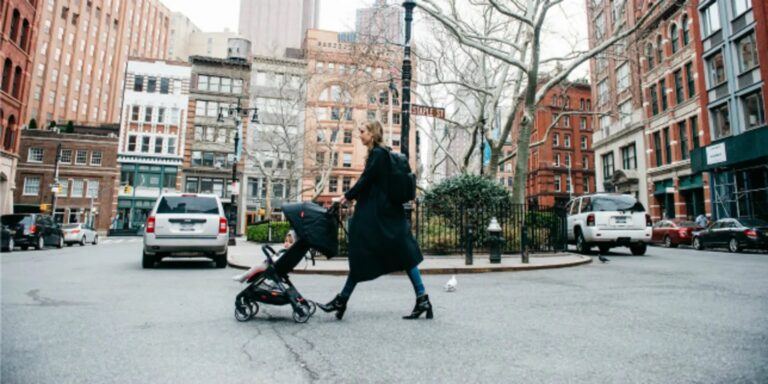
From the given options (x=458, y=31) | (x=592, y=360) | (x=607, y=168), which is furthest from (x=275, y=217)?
(x=592, y=360)

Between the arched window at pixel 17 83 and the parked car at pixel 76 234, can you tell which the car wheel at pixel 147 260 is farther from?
the arched window at pixel 17 83

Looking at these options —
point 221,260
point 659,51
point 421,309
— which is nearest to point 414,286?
point 421,309

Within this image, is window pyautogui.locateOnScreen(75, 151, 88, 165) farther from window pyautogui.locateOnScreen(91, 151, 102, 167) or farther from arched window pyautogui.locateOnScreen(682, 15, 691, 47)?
arched window pyautogui.locateOnScreen(682, 15, 691, 47)

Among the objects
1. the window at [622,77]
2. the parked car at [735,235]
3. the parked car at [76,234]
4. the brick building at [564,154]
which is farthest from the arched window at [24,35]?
the brick building at [564,154]

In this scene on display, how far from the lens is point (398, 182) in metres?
4.36

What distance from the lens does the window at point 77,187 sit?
152 ft

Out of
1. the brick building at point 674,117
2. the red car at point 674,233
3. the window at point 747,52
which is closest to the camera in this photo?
the red car at point 674,233

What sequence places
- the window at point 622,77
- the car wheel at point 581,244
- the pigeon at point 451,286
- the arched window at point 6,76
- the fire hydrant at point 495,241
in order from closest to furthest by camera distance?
1. the pigeon at point 451,286
2. the fire hydrant at point 495,241
3. the car wheel at point 581,244
4. the arched window at point 6,76
5. the window at point 622,77

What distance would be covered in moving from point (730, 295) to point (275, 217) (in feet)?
161

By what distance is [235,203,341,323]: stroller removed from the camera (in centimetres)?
414

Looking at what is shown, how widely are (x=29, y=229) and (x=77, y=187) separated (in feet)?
111

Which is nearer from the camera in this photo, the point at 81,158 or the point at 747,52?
the point at 747,52

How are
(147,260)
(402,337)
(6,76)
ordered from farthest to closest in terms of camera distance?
(6,76) < (147,260) < (402,337)

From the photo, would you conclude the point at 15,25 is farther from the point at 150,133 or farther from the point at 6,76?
the point at 150,133
